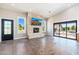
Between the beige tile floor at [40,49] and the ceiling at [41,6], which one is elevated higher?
the ceiling at [41,6]

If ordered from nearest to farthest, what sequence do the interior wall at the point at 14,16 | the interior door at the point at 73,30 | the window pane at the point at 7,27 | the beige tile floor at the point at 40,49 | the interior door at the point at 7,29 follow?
the beige tile floor at the point at 40,49 → the interior door at the point at 73,30 → the interior door at the point at 7,29 → the window pane at the point at 7,27 → the interior wall at the point at 14,16

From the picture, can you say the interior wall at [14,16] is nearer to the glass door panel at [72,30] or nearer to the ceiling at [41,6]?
the ceiling at [41,6]

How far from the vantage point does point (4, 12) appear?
661 centimetres

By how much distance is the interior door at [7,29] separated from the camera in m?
6.38

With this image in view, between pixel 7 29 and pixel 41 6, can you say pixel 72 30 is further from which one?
pixel 7 29

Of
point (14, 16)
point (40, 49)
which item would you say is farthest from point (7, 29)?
point (40, 49)

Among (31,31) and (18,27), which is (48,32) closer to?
(31,31)

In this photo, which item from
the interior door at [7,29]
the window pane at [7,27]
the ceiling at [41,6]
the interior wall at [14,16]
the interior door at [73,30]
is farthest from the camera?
the interior wall at [14,16]

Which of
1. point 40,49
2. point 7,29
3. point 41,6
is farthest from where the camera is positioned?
point 7,29

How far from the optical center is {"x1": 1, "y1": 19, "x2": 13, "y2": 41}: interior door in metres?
6.38

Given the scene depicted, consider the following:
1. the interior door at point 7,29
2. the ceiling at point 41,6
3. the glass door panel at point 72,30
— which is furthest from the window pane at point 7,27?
the glass door panel at point 72,30

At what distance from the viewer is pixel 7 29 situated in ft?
21.6

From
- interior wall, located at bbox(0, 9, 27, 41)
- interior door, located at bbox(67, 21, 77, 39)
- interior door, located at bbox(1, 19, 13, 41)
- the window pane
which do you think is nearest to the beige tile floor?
interior door, located at bbox(67, 21, 77, 39)
